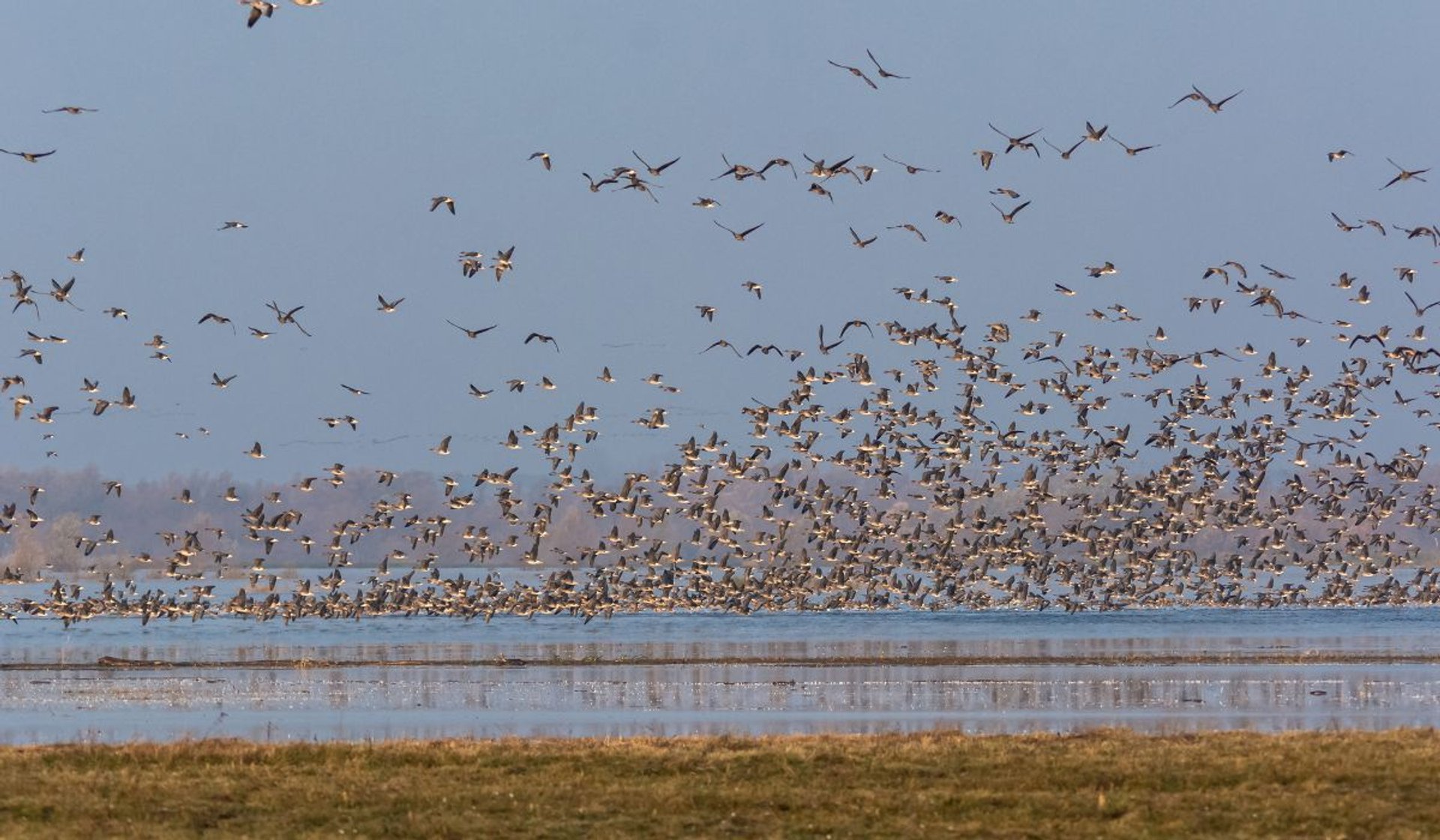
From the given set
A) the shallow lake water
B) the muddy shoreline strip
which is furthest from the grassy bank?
the muddy shoreline strip

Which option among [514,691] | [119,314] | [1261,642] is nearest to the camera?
[514,691]

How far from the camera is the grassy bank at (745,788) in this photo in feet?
70.1

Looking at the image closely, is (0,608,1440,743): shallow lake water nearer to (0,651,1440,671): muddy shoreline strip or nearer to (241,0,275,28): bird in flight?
(0,651,1440,671): muddy shoreline strip

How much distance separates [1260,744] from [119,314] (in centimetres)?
4264

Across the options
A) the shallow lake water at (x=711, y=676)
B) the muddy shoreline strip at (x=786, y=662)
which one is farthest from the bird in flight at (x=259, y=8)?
the muddy shoreline strip at (x=786, y=662)

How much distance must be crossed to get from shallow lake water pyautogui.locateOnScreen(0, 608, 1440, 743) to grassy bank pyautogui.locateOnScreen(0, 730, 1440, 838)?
21.2 ft

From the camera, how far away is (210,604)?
107 m

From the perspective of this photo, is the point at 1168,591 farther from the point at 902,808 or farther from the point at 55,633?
the point at 902,808

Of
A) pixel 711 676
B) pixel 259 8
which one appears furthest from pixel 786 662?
pixel 259 8

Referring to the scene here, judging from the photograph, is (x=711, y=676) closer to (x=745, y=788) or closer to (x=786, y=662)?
(x=786, y=662)

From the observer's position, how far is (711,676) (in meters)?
54.1

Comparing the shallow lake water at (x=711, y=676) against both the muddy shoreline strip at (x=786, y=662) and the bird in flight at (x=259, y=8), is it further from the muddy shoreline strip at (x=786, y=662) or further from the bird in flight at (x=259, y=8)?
the bird in flight at (x=259, y=8)

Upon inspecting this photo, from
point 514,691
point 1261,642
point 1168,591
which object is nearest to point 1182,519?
point 1261,642

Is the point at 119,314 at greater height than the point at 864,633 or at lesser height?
greater
